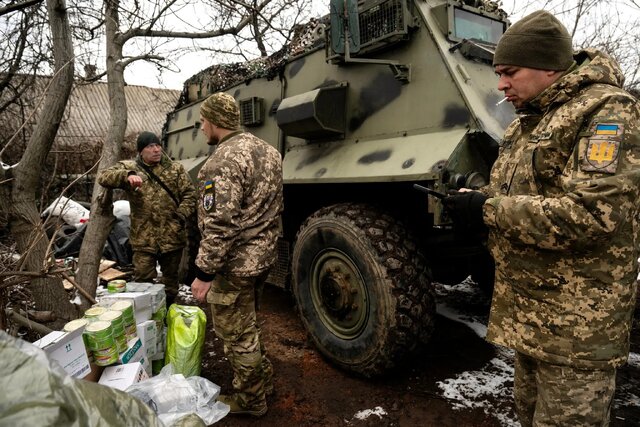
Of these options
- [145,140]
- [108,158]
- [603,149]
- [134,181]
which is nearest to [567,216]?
[603,149]

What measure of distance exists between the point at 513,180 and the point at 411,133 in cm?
121

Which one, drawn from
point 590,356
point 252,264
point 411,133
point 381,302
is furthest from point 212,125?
point 590,356

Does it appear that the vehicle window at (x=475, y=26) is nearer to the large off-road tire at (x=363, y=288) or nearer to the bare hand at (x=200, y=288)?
the large off-road tire at (x=363, y=288)

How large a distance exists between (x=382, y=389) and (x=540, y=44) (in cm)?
216

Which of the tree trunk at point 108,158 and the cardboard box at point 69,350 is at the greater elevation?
the tree trunk at point 108,158

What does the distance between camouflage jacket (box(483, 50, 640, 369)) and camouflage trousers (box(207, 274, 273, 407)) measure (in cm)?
139

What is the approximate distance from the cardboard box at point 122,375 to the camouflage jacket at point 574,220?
1769mm

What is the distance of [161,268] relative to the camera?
3814mm

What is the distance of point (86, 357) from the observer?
6.82 ft

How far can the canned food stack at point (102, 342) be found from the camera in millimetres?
2185

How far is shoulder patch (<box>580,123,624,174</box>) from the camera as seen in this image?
133 centimetres

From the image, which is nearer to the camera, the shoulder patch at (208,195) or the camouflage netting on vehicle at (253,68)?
the shoulder patch at (208,195)

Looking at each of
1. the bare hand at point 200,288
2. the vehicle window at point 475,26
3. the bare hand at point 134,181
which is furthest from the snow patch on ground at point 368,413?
the vehicle window at point 475,26

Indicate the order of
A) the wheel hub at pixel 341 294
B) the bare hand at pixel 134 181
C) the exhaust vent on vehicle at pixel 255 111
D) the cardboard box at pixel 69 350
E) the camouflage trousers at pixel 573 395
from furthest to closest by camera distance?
1. the exhaust vent on vehicle at pixel 255 111
2. the bare hand at pixel 134 181
3. the wheel hub at pixel 341 294
4. the cardboard box at pixel 69 350
5. the camouflage trousers at pixel 573 395
